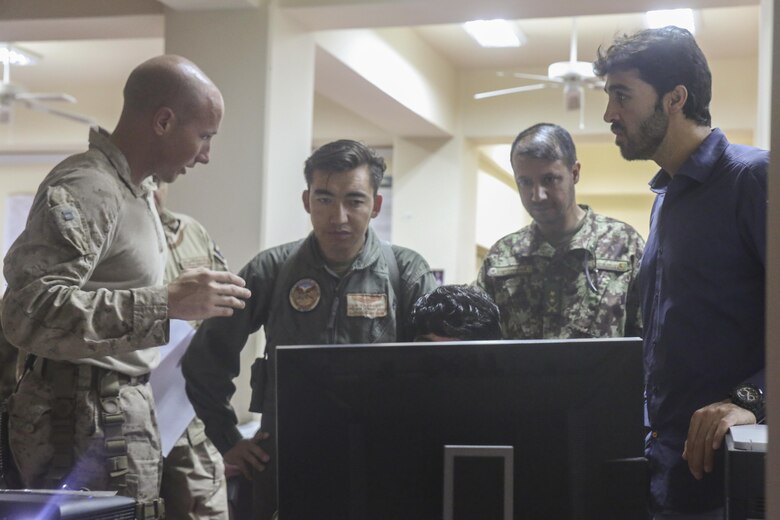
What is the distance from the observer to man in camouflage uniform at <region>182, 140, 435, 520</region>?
2504 millimetres

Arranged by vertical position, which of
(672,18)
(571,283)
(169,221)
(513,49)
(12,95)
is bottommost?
(571,283)

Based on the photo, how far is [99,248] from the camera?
198cm

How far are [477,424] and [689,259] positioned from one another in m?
0.83

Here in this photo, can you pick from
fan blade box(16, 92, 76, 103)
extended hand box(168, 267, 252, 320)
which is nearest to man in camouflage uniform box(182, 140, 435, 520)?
extended hand box(168, 267, 252, 320)

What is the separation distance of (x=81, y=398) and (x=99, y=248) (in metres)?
0.35

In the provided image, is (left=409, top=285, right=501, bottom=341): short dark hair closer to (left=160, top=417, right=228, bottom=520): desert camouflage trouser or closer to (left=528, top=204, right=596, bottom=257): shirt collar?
(left=528, top=204, right=596, bottom=257): shirt collar

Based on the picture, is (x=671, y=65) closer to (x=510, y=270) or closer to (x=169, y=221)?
(x=510, y=270)

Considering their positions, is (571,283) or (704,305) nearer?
(704,305)

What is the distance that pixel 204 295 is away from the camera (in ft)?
6.20

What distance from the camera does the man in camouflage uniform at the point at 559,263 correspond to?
2.66 m

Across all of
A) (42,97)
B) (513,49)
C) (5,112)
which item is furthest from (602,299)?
(5,112)

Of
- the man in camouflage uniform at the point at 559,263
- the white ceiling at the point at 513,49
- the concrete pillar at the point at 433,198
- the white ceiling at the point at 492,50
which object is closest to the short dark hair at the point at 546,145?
the man in camouflage uniform at the point at 559,263

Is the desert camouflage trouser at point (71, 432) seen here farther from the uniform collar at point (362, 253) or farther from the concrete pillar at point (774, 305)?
the concrete pillar at point (774, 305)

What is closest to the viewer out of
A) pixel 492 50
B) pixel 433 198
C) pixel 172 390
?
pixel 172 390
